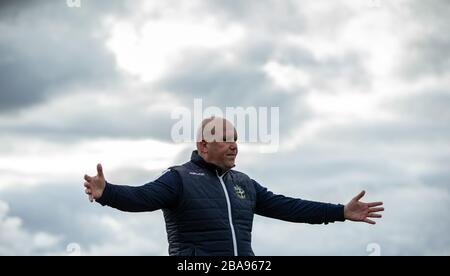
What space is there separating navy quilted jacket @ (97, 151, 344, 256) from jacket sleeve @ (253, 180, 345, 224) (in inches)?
26.2

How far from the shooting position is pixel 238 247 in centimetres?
1070

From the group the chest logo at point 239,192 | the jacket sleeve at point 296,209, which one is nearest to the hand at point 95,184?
the chest logo at point 239,192

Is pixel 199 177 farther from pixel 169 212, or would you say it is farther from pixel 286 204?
pixel 286 204

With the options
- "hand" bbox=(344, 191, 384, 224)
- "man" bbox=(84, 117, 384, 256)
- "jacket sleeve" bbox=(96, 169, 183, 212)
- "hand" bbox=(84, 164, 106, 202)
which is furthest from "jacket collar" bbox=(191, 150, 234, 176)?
"hand" bbox=(344, 191, 384, 224)

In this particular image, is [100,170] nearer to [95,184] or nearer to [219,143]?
[95,184]

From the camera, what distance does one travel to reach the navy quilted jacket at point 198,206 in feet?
34.5

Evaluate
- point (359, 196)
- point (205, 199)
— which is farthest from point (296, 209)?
point (205, 199)

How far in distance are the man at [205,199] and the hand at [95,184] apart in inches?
4.7

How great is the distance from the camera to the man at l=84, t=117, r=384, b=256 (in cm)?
1052

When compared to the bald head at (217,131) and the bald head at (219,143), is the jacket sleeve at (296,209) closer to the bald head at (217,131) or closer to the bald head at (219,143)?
the bald head at (219,143)

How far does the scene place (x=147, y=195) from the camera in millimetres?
10484

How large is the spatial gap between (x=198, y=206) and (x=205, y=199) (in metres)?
0.14

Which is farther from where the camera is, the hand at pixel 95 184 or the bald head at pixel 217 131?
the bald head at pixel 217 131
